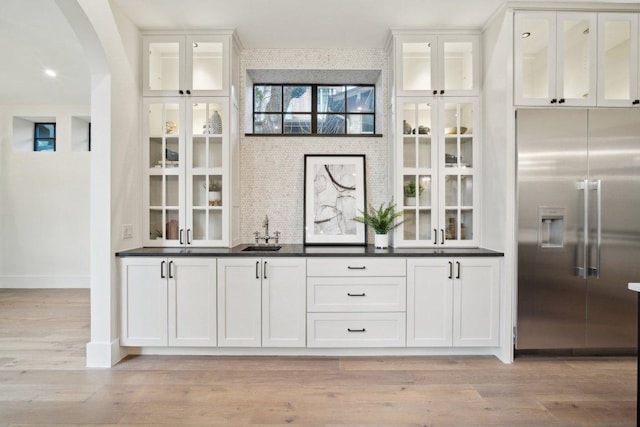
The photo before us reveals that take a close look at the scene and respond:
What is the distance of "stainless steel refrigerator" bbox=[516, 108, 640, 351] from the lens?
2732mm

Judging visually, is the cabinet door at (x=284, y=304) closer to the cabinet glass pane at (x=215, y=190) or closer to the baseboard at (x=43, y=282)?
the cabinet glass pane at (x=215, y=190)

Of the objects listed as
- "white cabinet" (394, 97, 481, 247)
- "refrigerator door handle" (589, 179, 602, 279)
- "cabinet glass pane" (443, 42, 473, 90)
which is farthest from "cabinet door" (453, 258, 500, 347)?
"cabinet glass pane" (443, 42, 473, 90)

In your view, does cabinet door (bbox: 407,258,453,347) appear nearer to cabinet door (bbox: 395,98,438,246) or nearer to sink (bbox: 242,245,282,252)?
cabinet door (bbox: 395,98,438,246)

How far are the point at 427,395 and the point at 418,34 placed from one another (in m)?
2.95

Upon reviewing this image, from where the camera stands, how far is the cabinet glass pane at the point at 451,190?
318 centimetres

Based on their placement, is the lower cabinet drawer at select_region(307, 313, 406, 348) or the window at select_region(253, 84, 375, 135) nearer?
the lower cabinet drawer at select_region(307, 313, 406, 348)

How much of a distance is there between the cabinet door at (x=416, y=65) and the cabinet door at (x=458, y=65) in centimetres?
7

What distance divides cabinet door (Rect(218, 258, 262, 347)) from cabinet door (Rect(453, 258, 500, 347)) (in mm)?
1618

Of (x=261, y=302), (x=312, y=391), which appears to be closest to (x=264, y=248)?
(x=261, y=302)

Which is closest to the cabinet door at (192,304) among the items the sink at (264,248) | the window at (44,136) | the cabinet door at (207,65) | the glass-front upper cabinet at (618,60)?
the sink at (264,248)

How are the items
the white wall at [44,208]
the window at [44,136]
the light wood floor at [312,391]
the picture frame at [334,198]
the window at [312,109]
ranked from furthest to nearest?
the window at [44,136] → the white wall at [44,208] → the window at [312,109] → the picture frame at [334,198] → the light wood floor at [312,391]

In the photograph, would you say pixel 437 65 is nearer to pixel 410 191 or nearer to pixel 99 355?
pixel 410 191

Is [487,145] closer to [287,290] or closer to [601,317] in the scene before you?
[601,317]

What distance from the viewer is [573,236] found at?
2.74 metres
